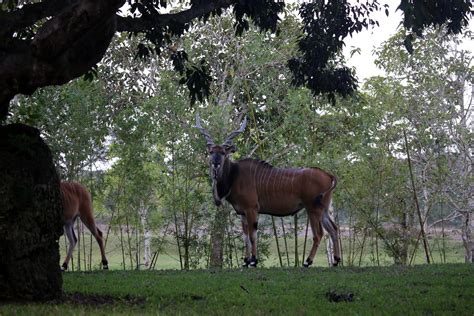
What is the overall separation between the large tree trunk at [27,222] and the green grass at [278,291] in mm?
288

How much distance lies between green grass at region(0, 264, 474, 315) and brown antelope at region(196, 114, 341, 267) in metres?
1.09

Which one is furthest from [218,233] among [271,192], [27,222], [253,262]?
[27,222]

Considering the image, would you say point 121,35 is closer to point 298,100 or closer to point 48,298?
point 298,100

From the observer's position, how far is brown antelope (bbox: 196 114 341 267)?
9.12m

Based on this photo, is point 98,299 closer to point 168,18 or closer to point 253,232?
point 168,18

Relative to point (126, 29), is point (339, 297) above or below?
below

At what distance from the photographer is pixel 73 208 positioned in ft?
28.8

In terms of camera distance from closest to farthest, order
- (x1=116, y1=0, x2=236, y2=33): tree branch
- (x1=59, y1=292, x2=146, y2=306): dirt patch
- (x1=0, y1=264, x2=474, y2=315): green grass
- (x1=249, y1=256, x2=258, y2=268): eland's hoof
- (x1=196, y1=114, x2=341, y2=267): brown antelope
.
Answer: (x1=0, y1=264, x2=474, y2=315): green grass < (x1=59, y1=292, x2=146, y2=306): dirt patch < (x1=116, y1=0, x2=236, y2=33): tree branch < (x1=249, y1=256, x2=258, y2=268): eland's hoof < (x1=196, y1=114, x2=341, y2=267): brown antelope

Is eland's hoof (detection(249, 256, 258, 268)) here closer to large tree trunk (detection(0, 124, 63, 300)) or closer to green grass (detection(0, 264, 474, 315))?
green grass (detection(0, 264, 474, 315))

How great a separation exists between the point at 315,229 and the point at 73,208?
3167 millimetres

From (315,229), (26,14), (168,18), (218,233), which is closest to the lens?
(26,14)

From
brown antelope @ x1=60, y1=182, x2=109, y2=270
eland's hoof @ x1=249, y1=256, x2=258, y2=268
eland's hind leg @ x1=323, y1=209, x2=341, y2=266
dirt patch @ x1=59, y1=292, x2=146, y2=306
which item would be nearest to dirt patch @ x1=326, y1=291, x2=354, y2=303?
dirt patch @ x1=59, y1=292, x2=146, y2=306

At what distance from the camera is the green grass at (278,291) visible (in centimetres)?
484

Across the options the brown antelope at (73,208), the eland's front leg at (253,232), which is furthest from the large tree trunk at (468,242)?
the brown antelope at (73,208)
